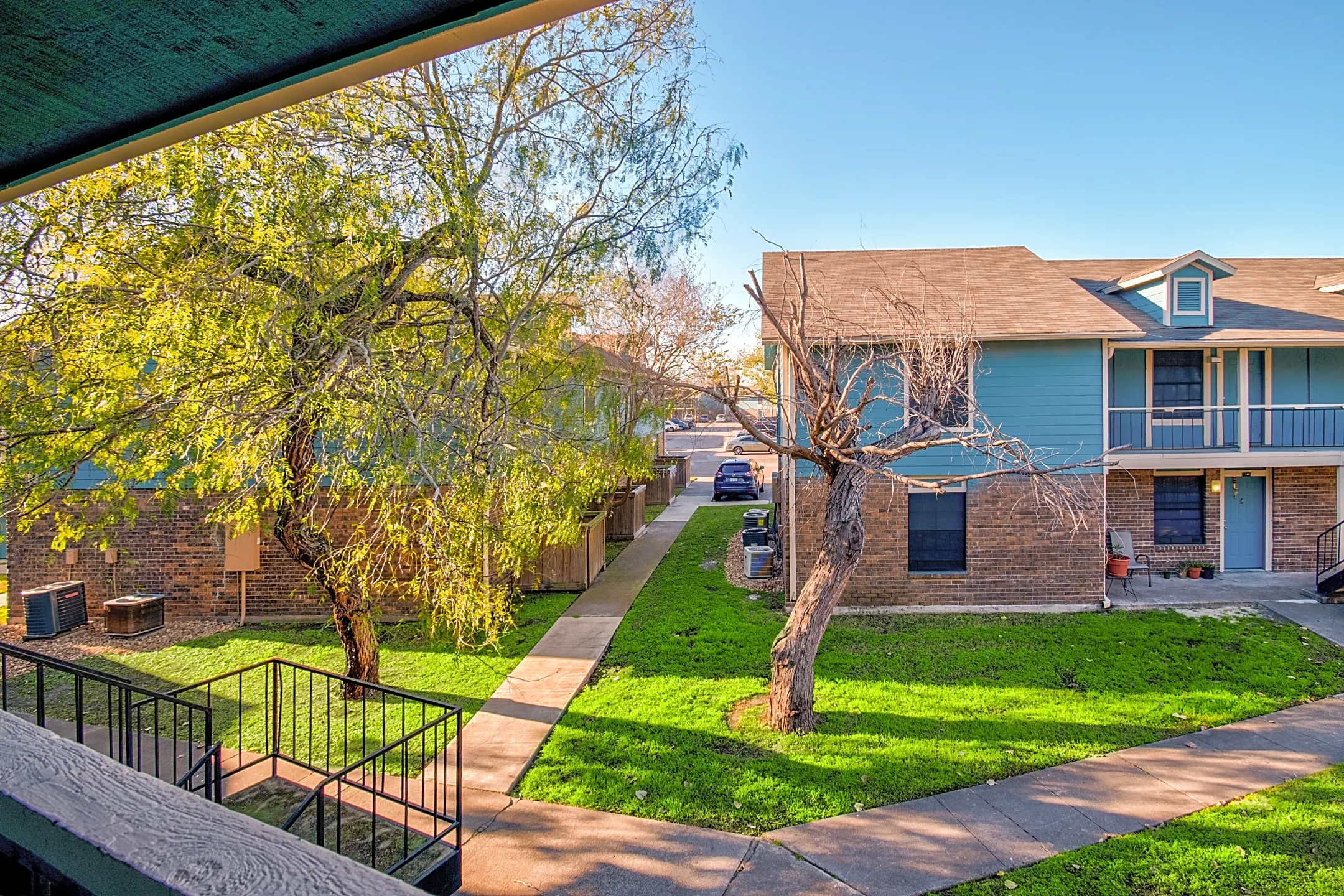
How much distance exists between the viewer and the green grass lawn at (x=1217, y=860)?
4695mm

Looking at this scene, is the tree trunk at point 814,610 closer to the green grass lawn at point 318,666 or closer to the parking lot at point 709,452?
the green grass lawn at point 318,666

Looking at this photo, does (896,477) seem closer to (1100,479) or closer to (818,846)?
(818,846)

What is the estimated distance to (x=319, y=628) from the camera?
10.8m

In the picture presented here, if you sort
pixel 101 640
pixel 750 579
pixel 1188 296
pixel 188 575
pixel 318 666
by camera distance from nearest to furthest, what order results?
pixel 318 666, pixel 101 640, pixel 188 575, pixel 1188 296, pixel 750 579

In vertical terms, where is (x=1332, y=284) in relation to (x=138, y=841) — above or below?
above

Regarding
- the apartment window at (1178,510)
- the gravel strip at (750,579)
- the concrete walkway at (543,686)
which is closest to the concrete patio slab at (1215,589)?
the apartment window at (1178,510)

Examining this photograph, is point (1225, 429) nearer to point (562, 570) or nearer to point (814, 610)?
point (814, 610)

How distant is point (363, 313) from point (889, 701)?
683 cm

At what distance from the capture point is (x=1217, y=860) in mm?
4992

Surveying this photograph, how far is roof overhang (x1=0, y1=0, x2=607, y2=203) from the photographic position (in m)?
0.97

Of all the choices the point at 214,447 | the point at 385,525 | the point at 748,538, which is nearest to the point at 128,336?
the point at 214,447

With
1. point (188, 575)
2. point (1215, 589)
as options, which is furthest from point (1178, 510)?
point (188, 575)

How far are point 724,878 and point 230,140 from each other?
21.5ft

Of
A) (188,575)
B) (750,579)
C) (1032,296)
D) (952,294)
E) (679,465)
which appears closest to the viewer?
(188,575)
